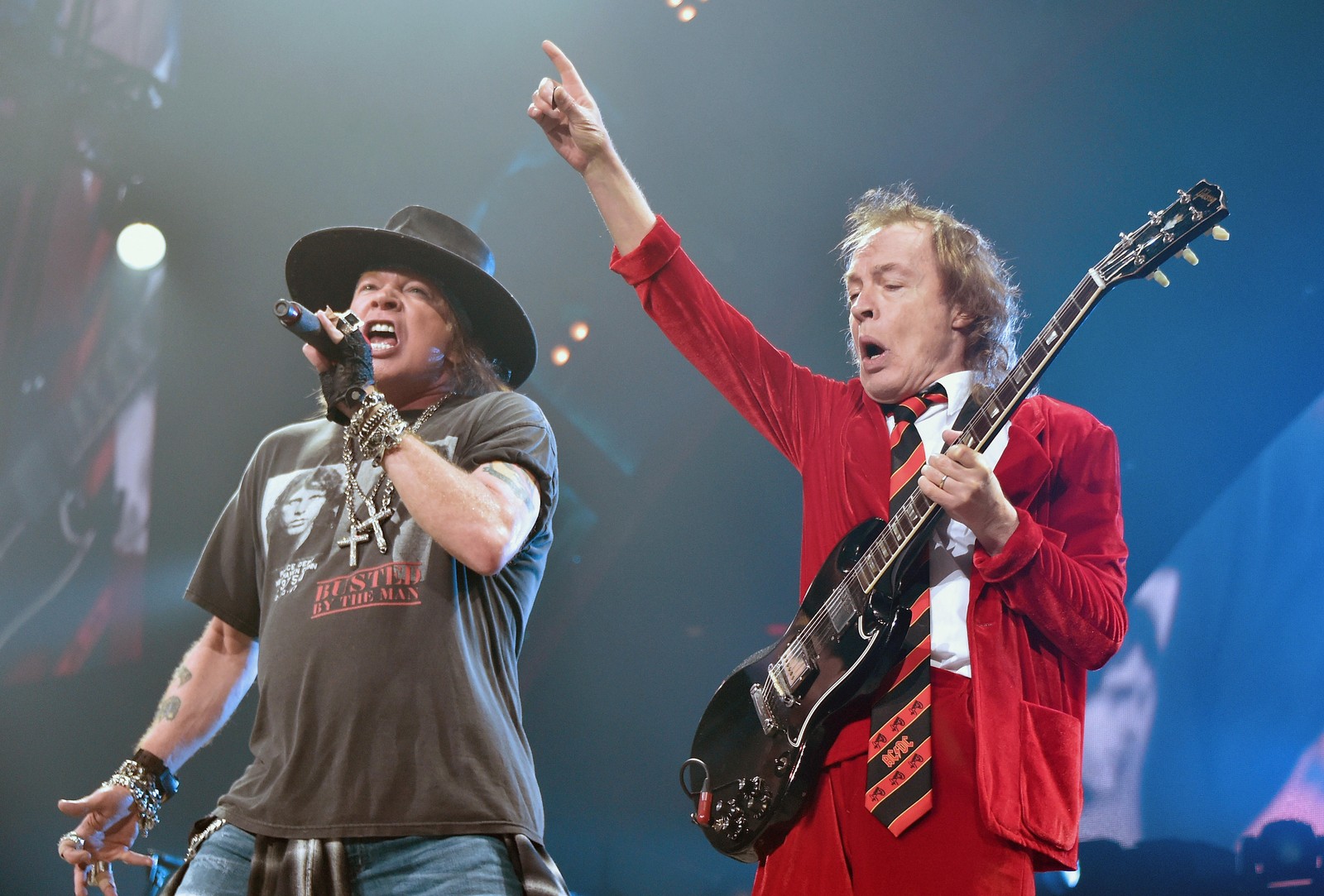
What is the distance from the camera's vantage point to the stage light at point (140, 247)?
4031 mm

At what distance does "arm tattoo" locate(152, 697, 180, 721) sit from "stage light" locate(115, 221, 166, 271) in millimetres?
2427

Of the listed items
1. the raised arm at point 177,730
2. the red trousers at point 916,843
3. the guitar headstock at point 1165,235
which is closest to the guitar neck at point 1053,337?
the guitar headstock at point 1165,235

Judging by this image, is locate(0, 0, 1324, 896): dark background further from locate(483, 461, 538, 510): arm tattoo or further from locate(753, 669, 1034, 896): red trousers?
locate(753, 669, 1034, 896): red trousers

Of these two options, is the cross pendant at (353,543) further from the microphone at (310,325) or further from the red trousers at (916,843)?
the red trousers at (916,843)

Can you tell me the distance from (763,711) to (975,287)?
92 cm

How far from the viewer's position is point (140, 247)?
4.05m

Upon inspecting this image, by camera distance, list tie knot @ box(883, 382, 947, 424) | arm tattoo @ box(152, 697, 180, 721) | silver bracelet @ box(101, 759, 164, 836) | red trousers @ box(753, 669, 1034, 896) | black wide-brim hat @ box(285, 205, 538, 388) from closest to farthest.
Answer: red trousers @ box(753, 669, 1034, 896), tie knot @ box(883, 382, 947, 424), silver bracelet @ box(101, 759, 164, 836), arm tattoo @ box(152, 697, 180, 721), black wide-brim hat @ box(285, 205, 538, 388)

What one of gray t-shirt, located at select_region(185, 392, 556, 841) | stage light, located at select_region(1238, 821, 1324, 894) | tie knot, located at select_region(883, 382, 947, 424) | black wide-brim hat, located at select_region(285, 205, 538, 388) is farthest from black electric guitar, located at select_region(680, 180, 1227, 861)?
stage light, located at select_region(1238, 821, 1324, 894)

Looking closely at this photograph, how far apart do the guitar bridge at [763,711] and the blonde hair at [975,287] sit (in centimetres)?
72

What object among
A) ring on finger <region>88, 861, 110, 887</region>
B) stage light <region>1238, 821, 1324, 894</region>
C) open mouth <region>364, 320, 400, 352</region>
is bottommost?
stage light <region>1238, 821, 1324, 894</region>

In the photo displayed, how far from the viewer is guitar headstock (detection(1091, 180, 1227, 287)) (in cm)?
172

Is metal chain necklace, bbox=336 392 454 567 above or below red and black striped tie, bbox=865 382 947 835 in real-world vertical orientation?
above

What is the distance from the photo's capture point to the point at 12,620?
377 cm

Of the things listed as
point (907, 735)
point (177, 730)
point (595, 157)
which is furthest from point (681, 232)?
point (907, 735)
